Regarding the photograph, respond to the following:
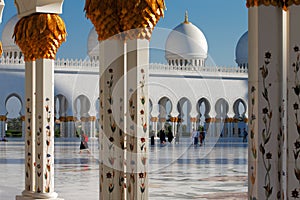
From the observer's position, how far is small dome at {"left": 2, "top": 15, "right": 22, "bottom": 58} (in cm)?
2167

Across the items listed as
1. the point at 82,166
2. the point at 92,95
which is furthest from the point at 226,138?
the point at 82,166

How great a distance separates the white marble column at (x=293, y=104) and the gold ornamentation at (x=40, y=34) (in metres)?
2.74

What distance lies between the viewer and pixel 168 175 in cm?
833

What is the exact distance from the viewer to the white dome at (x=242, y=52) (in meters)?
24.5

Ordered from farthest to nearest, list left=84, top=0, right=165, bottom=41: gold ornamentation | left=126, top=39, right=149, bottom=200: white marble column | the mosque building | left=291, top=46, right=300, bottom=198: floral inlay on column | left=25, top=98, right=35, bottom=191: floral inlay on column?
the mosque building < left=25, top=98, right=35, bottom=191: floral inlay on column < left=126, top=39, right=149, bottom=200: white marble column < left=84, top=0, right=165, bottom=41: gold ornamentation < left=291, top=46, right=300, bottom=198: floral inlay on column

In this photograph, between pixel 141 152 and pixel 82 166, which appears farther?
pixel 82 166

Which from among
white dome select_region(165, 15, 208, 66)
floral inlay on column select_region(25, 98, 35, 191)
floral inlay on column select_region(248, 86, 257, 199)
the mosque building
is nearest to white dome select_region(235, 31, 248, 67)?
the mosque building

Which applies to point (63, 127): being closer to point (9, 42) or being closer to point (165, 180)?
point (9, 42)

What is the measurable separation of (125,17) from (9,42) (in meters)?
19.4

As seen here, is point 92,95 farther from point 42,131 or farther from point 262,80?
point 262,80

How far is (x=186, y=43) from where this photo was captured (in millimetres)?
23391

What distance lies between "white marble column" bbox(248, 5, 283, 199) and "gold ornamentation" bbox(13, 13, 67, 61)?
256 cm

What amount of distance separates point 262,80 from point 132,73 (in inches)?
39.8

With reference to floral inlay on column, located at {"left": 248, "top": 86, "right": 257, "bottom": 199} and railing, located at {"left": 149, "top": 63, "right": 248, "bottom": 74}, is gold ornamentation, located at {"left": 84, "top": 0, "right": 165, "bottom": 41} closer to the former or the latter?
floral inlay on column, located at {"left": 248, "top": 86, "right": 257, "bottom": 199}
